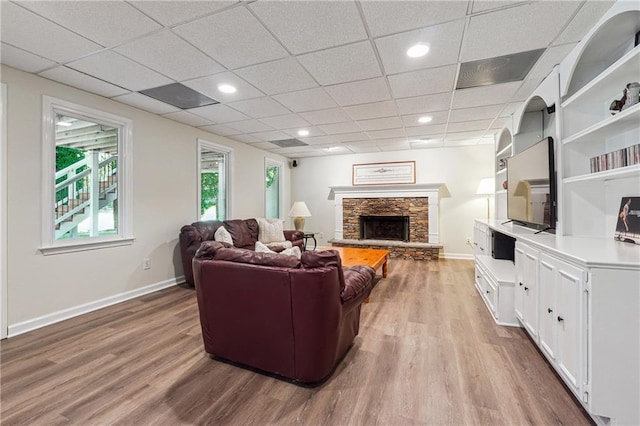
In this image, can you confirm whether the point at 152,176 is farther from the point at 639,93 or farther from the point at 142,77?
the point at 639,93

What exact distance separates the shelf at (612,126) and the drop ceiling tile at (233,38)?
7.60 feet

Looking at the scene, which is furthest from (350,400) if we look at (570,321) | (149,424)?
(570,321)

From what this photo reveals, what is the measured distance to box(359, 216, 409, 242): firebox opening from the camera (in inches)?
255

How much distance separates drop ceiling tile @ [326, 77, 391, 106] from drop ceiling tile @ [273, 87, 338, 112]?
11cm

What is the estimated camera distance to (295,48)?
2.31 metres

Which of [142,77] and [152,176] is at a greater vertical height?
[142,77]

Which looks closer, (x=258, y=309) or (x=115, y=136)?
(x=258, y=309)

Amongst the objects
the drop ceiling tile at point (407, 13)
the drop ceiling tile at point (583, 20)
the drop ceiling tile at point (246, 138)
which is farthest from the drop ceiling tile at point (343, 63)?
the drop ceiling tile at point (246, 138)

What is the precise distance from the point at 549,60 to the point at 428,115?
5.17 feet

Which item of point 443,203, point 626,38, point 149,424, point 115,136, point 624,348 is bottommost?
point 149,424

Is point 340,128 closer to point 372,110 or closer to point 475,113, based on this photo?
point 372,110

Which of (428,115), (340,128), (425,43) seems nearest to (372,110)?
(428,115)

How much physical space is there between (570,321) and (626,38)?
2.01m

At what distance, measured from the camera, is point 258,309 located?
1.85 metres
